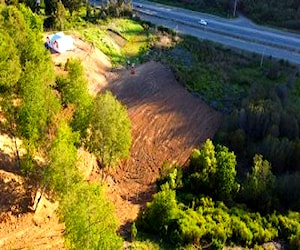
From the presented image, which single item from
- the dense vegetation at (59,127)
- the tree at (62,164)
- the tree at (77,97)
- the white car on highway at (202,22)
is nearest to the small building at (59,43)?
the dense vegetation at (59,127)

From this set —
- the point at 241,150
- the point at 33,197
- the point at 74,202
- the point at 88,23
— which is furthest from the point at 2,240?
the point at 88,23

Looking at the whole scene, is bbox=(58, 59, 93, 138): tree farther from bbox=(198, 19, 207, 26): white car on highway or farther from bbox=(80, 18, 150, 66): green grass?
bbox=(198, 19, 207, 26): white car on highway

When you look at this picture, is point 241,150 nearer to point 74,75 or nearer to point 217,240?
point 217,240

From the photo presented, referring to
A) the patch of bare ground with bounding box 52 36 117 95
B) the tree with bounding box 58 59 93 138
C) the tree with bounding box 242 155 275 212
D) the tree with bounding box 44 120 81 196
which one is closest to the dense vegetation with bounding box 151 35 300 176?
the tree with bounding box 242 155 275 212

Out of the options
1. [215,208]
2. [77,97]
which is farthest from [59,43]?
[215,208]

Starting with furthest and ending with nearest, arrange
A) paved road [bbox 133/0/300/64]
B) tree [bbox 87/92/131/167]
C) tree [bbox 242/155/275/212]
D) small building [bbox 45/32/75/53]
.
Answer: paved road [bbox 133/0/300/64], small building [bbox 45/32/75/53], tree [bbox 242/155/275/212], tree [bbox 87/92/131/167]

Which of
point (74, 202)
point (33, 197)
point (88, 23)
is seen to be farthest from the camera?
point (88, 23)

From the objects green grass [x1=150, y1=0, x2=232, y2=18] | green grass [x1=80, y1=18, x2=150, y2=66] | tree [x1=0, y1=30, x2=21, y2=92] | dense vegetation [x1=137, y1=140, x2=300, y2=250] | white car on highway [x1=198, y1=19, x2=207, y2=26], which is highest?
tree [x1=0, y1=30, x2=21, y2=92]
